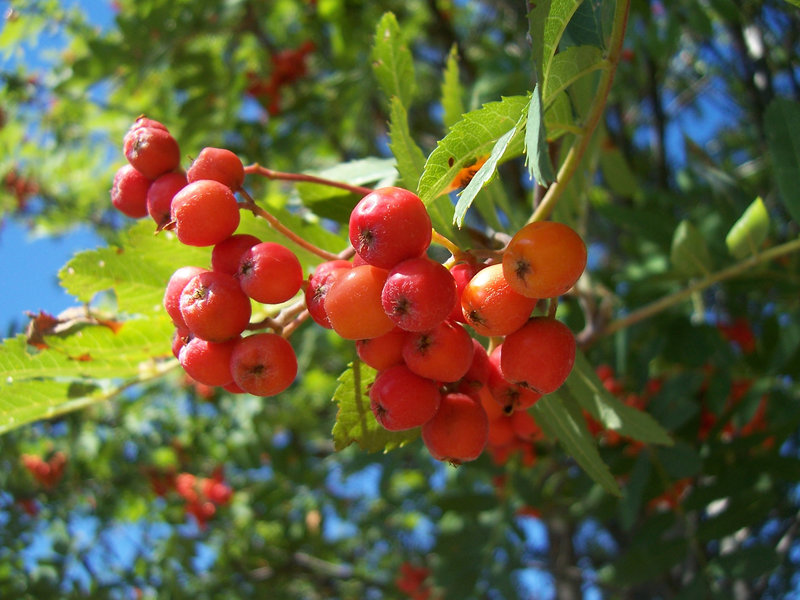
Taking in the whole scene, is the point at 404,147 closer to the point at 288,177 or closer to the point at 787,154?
the point at 288,177

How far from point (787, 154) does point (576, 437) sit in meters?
0.84

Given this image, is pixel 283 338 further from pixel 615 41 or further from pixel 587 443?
pixel 615 41

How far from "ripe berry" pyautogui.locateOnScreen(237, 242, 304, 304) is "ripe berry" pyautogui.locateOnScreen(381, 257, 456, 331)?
187 millimetres

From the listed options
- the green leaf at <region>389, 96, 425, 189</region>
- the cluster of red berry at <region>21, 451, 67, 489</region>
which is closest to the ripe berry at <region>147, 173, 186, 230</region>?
the green leaf at <region>389, 96, 425, 189</region>

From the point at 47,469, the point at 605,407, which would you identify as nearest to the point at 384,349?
the point at 605,407

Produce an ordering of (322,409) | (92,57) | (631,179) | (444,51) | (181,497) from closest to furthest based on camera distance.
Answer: (631,179) < (92,57) < (444,51) < (181,497) < (322,409)

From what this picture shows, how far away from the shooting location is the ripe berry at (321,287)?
3.27ft

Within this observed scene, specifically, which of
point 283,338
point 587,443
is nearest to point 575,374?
point 587,443

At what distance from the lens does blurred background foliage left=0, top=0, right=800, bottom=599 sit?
7.00 feet

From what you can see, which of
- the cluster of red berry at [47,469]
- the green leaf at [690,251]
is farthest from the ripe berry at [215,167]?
the cluster of red berry at [47,469]

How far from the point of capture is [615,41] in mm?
981

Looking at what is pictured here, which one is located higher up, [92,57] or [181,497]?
[92,57]

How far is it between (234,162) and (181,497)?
138 inches

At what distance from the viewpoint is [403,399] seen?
3.27 feet
